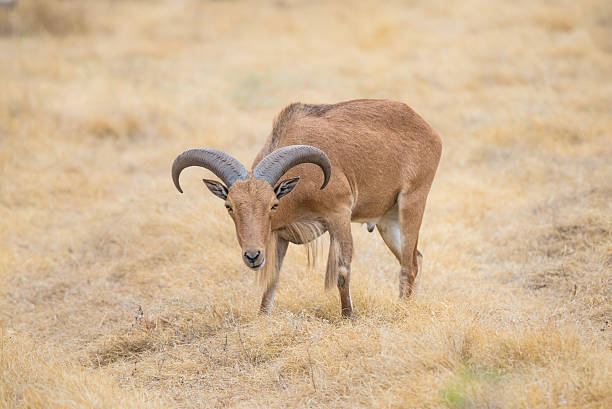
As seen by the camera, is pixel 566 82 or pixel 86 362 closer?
pixel 86 362

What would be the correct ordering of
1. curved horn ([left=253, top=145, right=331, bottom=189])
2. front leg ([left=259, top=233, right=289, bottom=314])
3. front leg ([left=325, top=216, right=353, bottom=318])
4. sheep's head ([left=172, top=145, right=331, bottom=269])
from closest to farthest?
1. sheep's head ([left=172, top=145, right=331, bottom=269])
2. curved horn ([left=253, top=145, right=331, bottom=189])
3. front leg ([left=325, top=216, right=353, bottom=318])
4. front leg ([left=259, top=233, right=289, bottom=314])

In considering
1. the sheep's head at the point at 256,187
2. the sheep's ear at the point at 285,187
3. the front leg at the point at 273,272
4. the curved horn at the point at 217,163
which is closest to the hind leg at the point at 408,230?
the front leg at the point at 273,272

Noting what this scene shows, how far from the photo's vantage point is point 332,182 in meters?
5.89

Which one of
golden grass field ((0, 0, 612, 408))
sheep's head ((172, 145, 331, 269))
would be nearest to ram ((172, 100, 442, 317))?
sheep's head ((172, 145, 331, 269))

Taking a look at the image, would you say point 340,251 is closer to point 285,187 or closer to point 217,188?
point 285,187

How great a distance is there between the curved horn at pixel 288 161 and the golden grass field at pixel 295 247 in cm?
120

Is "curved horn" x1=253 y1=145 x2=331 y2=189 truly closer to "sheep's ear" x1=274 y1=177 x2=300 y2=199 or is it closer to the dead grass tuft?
"sheep's ear" x1=274 y1=177 x2=300 y2=199

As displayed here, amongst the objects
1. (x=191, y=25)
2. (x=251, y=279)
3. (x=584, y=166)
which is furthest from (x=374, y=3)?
(x=251, y=279)

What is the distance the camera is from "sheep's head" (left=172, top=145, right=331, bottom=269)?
5.35 meters

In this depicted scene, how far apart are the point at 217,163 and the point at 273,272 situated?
1.11 meters

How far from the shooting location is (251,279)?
7086mm

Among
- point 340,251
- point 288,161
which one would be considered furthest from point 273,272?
point 288,161

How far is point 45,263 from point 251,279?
257 cm

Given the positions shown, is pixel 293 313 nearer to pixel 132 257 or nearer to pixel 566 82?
pixel 132 257
